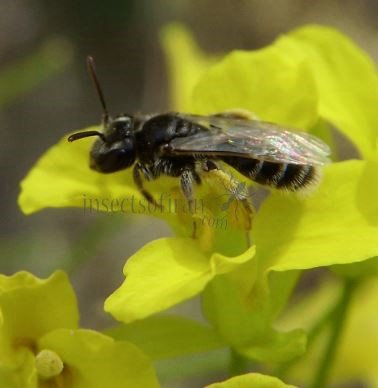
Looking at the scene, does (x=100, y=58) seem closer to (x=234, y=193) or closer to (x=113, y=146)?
(x=113, y=146)

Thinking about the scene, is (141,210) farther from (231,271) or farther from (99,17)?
(99,17)

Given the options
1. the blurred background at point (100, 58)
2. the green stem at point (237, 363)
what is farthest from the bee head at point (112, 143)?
the blurred background at point (100, 58)

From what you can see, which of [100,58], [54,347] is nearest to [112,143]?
[54,347]

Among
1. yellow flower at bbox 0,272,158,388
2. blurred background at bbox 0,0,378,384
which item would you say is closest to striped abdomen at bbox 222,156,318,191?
yellow flower at bbox 0,272,158,388

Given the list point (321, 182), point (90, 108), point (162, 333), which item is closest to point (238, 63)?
point (321, 182)

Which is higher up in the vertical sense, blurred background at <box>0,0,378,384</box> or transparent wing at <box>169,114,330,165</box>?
transparent wing at <box>169,114,330,165</box>

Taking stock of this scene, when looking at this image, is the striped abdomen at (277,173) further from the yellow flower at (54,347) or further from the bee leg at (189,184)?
the yellow flower at (54,347)

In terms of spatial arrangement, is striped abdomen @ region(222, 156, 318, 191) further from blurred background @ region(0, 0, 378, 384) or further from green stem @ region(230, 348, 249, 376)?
blurred background @ region(0, 0, 378, 384)
